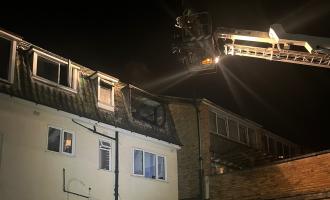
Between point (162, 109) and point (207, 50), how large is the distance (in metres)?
9.53

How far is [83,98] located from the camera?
851 inches

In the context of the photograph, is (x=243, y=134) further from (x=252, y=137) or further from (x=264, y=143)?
(x=264, y=143)

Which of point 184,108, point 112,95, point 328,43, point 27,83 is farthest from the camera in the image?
point 184,108

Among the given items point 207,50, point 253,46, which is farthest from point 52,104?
point 253,46

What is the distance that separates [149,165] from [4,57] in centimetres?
940

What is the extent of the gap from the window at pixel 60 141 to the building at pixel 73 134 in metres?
0.04

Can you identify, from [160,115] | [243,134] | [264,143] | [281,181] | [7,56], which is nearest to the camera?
[7,56]

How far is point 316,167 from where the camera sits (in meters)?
22.4

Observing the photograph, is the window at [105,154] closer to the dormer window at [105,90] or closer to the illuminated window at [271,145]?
the dormer window at [105,90]

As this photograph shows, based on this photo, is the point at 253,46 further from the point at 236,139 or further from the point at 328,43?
the point at 236,139

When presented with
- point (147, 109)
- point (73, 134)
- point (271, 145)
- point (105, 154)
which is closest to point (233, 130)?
point (271, 145)

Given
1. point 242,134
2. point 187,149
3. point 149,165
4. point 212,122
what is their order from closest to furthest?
point 149,165 < point 187,149 < point 212,122 < point 242,134

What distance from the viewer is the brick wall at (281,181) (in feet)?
72.8

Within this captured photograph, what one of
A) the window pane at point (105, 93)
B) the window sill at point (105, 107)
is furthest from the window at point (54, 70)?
the window pane at point (105, 93)
